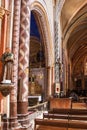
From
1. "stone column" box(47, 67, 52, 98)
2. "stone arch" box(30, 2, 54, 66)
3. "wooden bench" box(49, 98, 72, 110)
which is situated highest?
"stone arch" box(30, 2, 54, 66)

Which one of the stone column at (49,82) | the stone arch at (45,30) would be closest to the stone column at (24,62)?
the stone arch at (45,30)

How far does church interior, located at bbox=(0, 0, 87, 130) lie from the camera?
5859mm

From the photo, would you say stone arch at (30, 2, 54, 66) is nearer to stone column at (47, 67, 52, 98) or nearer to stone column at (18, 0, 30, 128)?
stone column at (47, 67, 52, 98)

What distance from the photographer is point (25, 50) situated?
793 cm

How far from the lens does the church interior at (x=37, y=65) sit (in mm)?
5859

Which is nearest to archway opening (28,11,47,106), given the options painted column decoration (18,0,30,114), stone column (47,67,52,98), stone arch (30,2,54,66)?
stone arch (30,2,54,66)

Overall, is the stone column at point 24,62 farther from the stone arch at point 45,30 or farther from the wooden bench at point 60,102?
the wooden bench at point 60,102

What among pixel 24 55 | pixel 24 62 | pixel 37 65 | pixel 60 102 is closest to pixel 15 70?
pixel 24 62

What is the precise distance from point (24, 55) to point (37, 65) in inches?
309

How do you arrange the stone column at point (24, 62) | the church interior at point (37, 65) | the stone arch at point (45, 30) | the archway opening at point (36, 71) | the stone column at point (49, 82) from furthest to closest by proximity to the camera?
the archway opening at point (36, 71) < the stone column at point (49, 82) < the stone arch at point (45, 30) < the stone column at point (24, 62) < the church interior at point (37, 65)

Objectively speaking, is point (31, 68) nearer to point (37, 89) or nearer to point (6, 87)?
point (37, 89)

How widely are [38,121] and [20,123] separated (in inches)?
85.8

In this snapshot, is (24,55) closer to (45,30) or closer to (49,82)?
(45,30)

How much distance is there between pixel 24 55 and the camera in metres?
7.86
